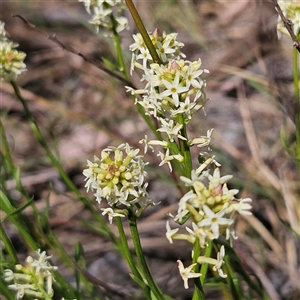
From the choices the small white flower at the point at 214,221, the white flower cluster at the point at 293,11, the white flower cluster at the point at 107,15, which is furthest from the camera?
the white flower cluster at the point at 107,15

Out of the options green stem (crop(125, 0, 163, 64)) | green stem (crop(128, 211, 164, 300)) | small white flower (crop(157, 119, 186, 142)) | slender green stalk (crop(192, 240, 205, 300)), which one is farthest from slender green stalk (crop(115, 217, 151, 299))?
green stem (crop(125, 0, 163, 64))

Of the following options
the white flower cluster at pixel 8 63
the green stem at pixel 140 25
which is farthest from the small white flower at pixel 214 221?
the white flower cluster at pixel 8 63

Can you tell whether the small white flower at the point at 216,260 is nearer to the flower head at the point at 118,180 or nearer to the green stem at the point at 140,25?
the flower head at the point at 118,180

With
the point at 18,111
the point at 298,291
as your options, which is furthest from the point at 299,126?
the point at 18,111

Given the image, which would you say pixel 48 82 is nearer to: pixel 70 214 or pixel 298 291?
pixel 70 214

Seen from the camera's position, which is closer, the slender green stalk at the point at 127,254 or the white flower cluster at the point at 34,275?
the slender green stalk at the point at 127,254

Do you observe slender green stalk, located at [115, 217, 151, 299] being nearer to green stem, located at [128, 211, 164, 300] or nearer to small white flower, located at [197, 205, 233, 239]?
green stem, located at [128, 211, 164, 300]

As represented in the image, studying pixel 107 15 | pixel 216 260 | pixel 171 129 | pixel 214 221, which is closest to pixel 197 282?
pixel 216 260
